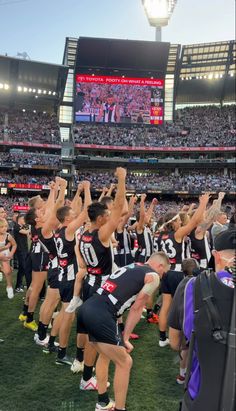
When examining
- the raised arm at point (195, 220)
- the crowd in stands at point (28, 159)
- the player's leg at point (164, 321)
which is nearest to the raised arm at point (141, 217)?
the raised arm at point (195, 220)

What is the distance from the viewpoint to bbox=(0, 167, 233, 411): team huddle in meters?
3.71

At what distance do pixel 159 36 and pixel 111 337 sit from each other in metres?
58.7

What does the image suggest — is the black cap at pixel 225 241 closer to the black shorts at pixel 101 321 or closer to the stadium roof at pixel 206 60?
the black shorts at pixel 101 321

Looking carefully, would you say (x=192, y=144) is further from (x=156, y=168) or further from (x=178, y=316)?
(x=178, y=316)

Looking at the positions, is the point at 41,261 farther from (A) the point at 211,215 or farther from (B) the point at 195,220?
(A) the point at 211,215

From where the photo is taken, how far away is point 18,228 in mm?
10570

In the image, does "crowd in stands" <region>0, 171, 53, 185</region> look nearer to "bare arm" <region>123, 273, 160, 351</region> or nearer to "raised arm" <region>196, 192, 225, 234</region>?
"raised arm" <region>196, 192, 225, 234</region>

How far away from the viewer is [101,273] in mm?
4734

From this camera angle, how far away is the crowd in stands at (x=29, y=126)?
166 feet

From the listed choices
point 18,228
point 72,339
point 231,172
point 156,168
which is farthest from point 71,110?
point 72,339

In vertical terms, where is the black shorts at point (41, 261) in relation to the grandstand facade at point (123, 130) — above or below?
below

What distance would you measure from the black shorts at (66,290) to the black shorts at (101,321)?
1.78 meters

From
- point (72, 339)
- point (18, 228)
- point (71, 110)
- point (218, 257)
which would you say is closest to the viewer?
point (218, 257)

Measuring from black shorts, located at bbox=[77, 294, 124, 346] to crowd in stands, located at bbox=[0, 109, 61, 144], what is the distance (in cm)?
4845
